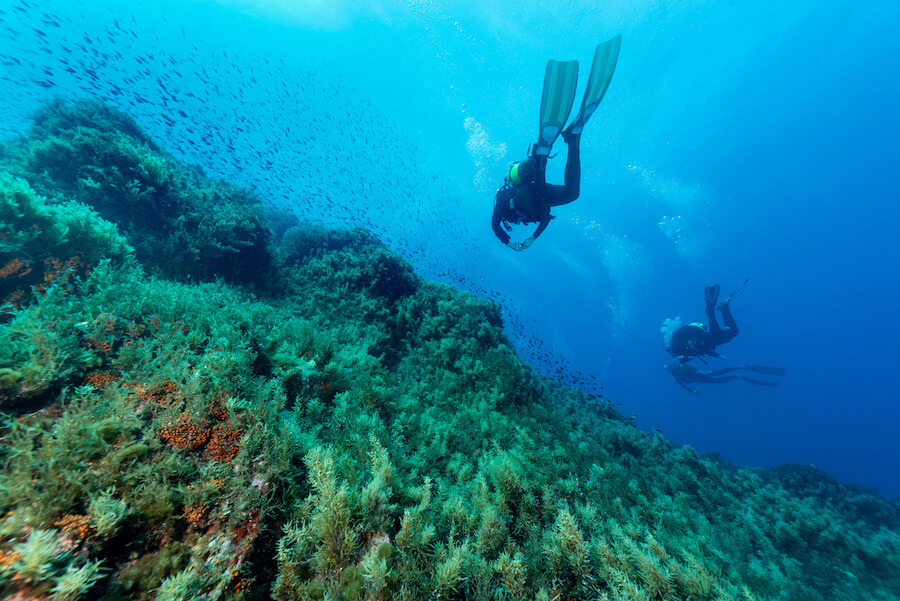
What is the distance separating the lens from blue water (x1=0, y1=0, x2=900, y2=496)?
2836 cm

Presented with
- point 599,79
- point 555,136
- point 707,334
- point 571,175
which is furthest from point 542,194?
point 707,334

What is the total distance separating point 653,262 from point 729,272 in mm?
16699

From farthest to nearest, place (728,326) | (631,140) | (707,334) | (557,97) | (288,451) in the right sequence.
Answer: (631,140) < (707,334) < (728,326) < (557,97) < (288,451)

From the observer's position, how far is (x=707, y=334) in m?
20.9

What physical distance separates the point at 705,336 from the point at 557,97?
72.8 ft

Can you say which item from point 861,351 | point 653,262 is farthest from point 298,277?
point 861,351

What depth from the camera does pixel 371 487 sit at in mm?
2811

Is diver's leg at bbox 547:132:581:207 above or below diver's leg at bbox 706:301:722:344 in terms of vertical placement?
below

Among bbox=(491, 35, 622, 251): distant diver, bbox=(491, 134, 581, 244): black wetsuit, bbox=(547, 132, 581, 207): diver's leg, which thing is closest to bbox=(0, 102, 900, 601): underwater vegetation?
bbox=(491, 134, 581, 244): black wetsuit

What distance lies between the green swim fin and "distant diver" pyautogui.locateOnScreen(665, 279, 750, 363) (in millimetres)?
18717

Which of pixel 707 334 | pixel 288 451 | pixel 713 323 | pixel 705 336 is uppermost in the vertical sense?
pixel 713 323

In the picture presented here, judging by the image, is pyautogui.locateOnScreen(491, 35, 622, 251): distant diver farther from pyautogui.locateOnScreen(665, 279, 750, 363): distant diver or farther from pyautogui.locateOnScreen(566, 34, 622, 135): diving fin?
pyautogui.locateOnScreen(665, 279, 750, 363): distant diver

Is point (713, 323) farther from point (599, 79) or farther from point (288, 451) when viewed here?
point (288, 451)

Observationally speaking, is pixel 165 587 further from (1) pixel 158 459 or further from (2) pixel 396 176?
(2) pixel 396 176
